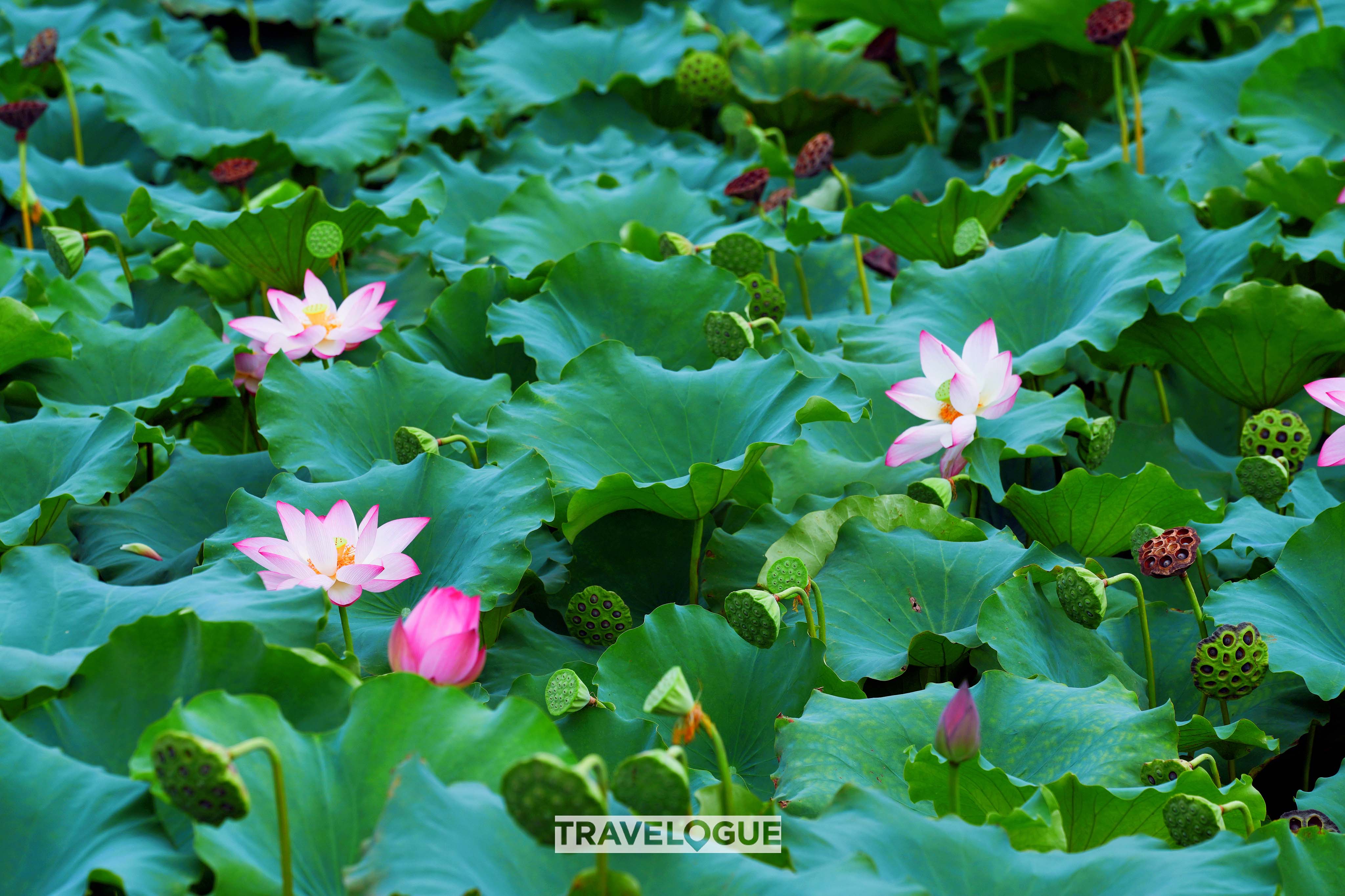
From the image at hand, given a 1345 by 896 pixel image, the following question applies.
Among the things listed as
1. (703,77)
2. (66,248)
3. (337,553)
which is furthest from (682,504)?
(703,77)

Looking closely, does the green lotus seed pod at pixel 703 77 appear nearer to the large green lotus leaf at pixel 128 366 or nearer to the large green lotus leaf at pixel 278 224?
the large green lotus leaf at pixel 278 224

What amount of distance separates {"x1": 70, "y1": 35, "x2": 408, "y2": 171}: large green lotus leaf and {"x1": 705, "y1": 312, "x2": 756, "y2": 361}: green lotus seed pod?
1292 millimetres

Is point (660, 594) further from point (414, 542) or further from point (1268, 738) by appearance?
point (1268, 738)

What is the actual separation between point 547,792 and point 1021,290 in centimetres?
143

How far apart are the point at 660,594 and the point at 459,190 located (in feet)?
4.01

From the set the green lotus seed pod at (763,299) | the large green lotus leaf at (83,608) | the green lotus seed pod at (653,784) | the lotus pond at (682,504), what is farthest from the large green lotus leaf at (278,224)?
the green lotus seed pod at (653,784)

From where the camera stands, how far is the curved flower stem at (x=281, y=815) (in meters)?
0.74

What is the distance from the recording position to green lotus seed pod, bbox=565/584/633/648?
136 centimetres

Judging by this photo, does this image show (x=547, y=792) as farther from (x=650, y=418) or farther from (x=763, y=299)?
(x=763, y=299)

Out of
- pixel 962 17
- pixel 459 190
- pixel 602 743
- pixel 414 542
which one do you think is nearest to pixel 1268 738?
pixel 602 743

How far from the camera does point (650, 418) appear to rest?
1516 mm

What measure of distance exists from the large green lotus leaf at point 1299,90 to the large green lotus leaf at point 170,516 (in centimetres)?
211

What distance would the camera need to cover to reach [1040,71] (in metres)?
3.02

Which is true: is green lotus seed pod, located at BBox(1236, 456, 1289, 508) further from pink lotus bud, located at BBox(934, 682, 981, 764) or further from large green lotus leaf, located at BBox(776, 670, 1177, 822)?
pink lotus bud, located at BBox(934, 682, 981, 764)
